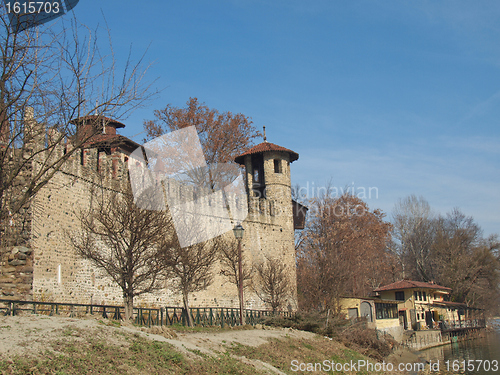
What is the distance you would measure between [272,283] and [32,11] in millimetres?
17211

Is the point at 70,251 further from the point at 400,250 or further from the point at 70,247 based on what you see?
the point at 400,250

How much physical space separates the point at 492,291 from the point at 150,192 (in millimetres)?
43071

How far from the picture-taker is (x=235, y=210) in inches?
931

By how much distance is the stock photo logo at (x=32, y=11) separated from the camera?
7.47m

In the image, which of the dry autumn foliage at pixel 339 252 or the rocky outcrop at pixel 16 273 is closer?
the rocky outcrop at pixel 16 273

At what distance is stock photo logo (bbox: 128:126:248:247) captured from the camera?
17.1 metres

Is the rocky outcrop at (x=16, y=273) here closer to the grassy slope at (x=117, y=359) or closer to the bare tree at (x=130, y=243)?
the bare tree at (x=130, y=243)

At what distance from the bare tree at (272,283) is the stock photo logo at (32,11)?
16.8 m

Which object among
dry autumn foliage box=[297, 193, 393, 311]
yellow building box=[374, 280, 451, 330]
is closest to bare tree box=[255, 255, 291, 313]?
dry autumn foliage box=[297, 193, 393, 311]

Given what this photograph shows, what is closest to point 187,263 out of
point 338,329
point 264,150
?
point 338,329

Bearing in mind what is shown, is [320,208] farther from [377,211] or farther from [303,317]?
[303,317]

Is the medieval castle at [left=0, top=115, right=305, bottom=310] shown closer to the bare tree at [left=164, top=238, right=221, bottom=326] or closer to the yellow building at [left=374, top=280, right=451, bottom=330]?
the bare tree at [left=164, top=238, right=221, bottom=326]

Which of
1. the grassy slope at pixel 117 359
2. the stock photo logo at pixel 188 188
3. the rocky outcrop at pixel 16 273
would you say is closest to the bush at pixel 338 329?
the stock photo logo at pixel 188 188

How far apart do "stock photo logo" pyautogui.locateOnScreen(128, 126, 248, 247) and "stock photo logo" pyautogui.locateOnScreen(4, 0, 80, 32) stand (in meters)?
6.55
